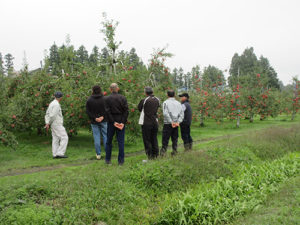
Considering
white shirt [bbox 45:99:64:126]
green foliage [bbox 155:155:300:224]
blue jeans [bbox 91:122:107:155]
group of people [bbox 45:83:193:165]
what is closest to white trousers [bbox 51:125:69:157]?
group of people [bbox 45:83:193:165]

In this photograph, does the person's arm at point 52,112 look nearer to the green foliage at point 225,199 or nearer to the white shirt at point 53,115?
the white shirt at point 53,115

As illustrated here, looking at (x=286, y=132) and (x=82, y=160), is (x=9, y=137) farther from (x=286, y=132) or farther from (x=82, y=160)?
(x=286, y=132)

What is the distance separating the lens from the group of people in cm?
715

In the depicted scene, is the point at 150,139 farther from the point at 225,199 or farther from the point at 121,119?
the point at 225,199

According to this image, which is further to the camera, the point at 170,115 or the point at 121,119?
the point at 170,115

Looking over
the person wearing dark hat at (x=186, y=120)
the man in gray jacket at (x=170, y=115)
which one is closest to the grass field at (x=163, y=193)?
the man in gray jacket at (x=170, y=115)

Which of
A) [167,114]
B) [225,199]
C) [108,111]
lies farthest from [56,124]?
[225,199]

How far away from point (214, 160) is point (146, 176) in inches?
86.3

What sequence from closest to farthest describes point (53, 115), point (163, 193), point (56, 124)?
point (163, 193), point (53, 115), point (56, 124)

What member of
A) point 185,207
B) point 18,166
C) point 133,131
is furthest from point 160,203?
point 133,131

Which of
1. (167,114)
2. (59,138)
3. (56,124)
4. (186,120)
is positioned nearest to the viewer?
(167,114)

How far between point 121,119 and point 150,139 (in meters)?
1.08

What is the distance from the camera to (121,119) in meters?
7.17

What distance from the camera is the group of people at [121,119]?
715cm
